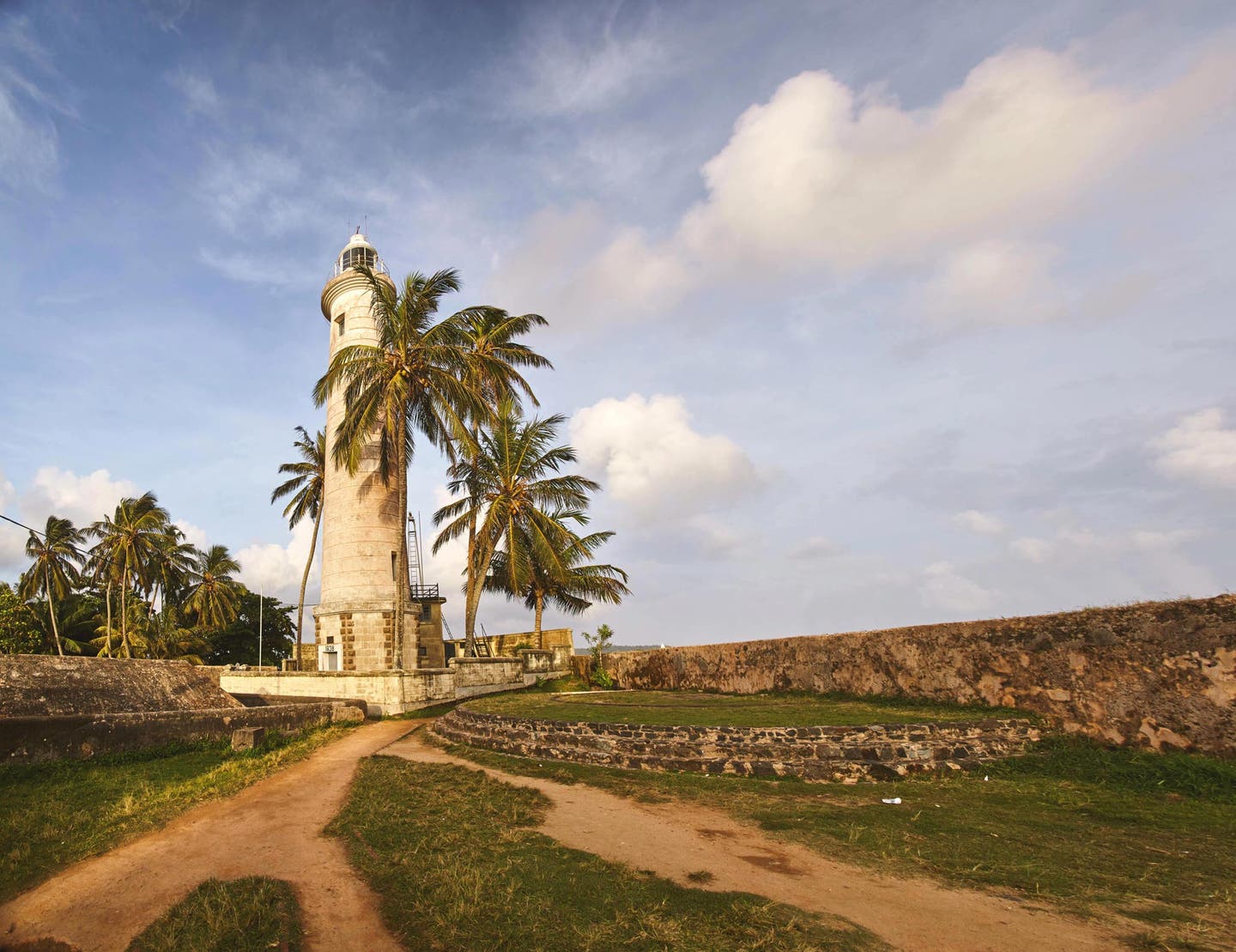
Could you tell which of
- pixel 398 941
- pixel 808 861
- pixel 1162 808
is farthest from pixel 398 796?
pixel 1162 808

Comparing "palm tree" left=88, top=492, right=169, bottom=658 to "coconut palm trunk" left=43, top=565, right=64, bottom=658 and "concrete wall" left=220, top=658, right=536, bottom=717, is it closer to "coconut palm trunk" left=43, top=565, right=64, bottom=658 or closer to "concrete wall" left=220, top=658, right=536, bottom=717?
"coconut palm trunk" left=43, top=565, right=64, bottom=658

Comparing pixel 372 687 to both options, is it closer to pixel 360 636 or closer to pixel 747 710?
pixel 360 636

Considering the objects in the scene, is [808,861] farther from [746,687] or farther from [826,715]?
[746,687]

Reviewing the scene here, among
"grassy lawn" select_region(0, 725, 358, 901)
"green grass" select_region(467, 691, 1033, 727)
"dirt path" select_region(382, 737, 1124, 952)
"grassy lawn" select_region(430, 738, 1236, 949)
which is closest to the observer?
"dirt path" select_region(382, 737, 1124, 952)

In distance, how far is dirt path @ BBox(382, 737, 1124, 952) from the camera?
3.93 m

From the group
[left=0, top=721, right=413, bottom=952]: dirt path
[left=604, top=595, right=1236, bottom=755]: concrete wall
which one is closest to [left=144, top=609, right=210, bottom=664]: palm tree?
[left=0, top=721, right=413, bottom=952]: dirt path

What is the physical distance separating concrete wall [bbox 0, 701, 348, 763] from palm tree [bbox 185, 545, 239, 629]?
32.6m

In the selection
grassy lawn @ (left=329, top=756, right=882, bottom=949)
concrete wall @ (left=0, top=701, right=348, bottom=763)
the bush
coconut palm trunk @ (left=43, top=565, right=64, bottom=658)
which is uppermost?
coconut palm trunk @ (left=43, top=565, right=64, bottom=658)

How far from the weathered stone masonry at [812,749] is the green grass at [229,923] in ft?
18.0

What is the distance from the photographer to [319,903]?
14.5 feet

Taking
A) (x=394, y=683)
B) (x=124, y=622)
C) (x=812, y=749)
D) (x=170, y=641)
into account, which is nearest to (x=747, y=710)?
(x=812, y=749)

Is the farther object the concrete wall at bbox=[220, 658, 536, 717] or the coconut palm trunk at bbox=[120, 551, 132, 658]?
the coconut palm trunk at bbox=[120, 551, 132, 658]

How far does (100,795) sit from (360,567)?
15.1m

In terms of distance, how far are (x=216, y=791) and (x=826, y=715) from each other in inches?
339
